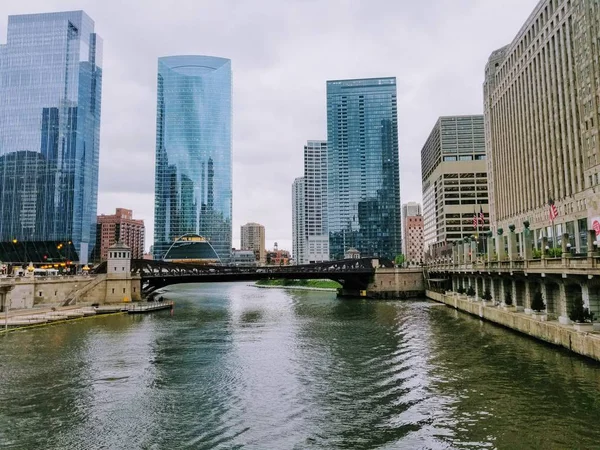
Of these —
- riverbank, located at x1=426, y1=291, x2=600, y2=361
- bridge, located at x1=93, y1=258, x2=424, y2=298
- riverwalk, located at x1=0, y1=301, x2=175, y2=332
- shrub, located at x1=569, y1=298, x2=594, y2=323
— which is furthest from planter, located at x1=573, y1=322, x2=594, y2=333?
bridge, located at x1=93, y1=258, x2=424, y2=298

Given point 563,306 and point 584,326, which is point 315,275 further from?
point 584,326

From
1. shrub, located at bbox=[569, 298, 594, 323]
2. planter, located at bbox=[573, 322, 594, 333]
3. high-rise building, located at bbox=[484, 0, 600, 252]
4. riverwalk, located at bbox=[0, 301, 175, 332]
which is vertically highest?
high-rise building, located at bbox=[484, 0, 600, 252]

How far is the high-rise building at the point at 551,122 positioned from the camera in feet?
314

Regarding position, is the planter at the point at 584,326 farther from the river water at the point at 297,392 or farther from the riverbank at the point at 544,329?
the river water at the point at 297,392

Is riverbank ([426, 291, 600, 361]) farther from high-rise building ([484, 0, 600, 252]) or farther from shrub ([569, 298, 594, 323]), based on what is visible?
high-rise building ([484, 0, 600, 252])

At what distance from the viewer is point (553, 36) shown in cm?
11206

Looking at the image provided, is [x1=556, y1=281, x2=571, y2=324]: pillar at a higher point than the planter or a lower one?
higher

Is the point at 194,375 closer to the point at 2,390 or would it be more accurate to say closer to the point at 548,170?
the point at 2,390

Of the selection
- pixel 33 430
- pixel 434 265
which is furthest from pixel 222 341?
pixel 434 265

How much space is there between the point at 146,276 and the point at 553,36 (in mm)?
114227

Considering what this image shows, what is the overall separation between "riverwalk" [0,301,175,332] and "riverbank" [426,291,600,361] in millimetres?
63996

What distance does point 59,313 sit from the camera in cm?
7844

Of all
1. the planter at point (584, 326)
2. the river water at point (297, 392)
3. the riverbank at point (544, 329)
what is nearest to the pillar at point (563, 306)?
the riverbank at point (544, 329)

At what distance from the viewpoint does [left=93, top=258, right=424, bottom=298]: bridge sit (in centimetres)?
11856
